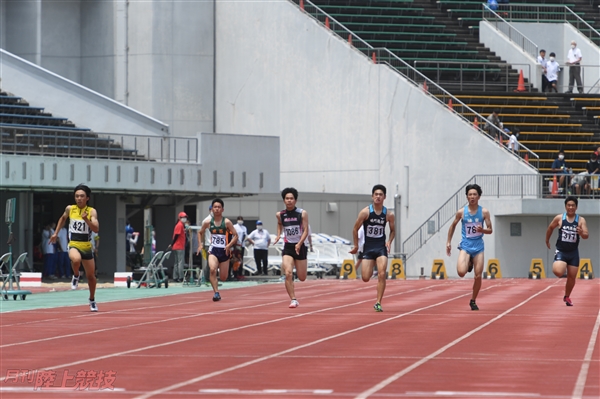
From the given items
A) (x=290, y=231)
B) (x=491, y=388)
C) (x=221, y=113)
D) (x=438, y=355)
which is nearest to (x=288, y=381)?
(x=491, y=388)

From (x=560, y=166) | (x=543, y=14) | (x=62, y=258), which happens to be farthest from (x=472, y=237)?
(x=543, y=14)

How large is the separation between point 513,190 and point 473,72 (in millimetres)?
9134

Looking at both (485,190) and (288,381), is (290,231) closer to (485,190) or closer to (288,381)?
(288,381)

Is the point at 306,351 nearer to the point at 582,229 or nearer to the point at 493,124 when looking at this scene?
the point at 582,229

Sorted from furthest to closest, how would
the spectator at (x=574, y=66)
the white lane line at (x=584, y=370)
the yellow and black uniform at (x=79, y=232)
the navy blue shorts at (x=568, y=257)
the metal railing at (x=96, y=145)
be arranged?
the spectator at (x=574, y=66) < the metal railing at (x=96, y=145) < the navy blue shorts at (x=568, y=257) < the yellow and black uniform at (x=79, y=232) < the white lane line at (x=584, y=370)

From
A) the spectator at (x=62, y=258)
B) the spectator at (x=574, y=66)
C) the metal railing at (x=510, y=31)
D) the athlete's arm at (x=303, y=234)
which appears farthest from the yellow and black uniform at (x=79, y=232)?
the metal railing at (x=510, y=31)

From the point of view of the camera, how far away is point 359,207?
48.7m

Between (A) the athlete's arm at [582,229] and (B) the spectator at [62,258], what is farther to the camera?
(B) the spectator at [62,258]

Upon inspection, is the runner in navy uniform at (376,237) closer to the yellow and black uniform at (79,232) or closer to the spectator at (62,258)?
the yellow and black uniform at (79,232)

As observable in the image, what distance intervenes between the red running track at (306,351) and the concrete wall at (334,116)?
25144 mm

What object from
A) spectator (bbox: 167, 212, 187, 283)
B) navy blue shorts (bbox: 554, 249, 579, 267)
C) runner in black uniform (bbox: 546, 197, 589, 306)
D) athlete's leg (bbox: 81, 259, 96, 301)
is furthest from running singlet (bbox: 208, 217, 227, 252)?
spectator (bbox: 167, 212, 187, 283)

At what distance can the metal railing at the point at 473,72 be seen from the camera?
166 ft

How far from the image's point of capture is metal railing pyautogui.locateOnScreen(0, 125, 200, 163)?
120ft

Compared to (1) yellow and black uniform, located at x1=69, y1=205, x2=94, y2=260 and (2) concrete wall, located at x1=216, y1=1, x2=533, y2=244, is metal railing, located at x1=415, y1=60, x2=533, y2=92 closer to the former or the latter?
(2) concrete wall, located at x1=216, y1=1, x2=533, y2=244
